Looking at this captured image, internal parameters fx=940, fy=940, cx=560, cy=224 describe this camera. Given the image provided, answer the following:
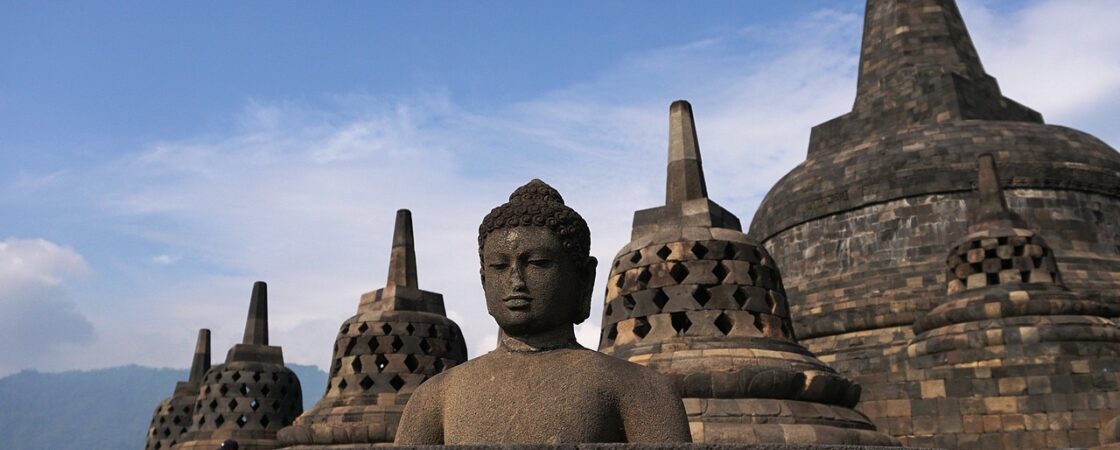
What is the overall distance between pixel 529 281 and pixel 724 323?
5.69m

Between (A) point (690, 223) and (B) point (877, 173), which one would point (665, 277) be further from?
(B) point (877, 173)

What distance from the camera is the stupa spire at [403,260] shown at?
16.2 m

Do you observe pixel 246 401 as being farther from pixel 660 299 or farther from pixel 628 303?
pixel 660 299

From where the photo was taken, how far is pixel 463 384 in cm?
443

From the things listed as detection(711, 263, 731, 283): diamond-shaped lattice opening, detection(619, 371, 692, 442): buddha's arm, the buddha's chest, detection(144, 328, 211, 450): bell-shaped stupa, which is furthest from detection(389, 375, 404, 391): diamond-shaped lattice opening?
detection(619, 371, 692, 442): buddha's arm

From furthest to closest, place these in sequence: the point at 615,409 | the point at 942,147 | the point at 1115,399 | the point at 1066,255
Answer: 1. the point at 942,147
2. the point at 1066,255
3. the point at 1115,399
4. the point at 615,409

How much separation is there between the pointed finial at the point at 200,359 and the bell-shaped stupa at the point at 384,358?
10659 millimetres

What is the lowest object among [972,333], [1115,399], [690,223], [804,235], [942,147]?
[1115,399]

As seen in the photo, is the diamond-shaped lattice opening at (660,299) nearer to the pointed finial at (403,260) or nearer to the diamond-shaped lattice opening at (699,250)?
the diamond-shaped lattice opening at (699,250)

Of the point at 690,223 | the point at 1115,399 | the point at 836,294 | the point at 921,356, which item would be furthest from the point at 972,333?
the point at 690,223

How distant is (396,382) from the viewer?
15.2 meters

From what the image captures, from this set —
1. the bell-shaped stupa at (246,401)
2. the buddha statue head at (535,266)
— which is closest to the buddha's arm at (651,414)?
the buddha statue head at (535,266)

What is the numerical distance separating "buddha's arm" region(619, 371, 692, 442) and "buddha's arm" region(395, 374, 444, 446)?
2.94ft

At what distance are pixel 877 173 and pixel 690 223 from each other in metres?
12.8
